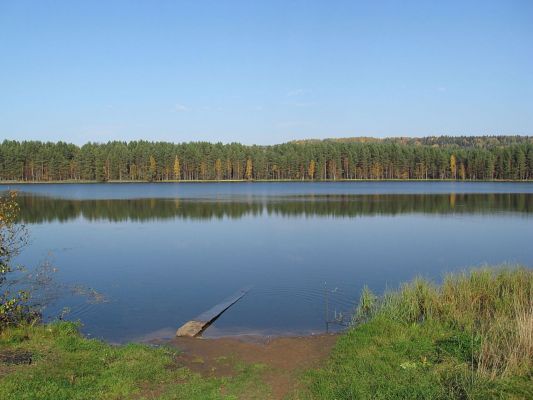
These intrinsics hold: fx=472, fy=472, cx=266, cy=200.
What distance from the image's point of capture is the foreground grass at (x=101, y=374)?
7.84m

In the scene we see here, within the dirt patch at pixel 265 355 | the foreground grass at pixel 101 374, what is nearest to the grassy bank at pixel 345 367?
the foreground grass at pixel 101 374

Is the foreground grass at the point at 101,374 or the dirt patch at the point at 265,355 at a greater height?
the foreground grass at the point at 101,374

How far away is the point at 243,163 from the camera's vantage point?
143750 millimetres

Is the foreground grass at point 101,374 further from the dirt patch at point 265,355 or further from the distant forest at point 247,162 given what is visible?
the distant forest at point 247,162

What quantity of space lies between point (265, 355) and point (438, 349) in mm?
3739

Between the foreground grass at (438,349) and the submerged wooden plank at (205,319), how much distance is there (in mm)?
4145

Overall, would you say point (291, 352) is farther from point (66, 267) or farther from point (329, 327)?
point (66, 267)

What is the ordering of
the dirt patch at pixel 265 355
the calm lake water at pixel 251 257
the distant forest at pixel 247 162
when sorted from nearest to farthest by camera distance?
the dirt patch at pixel 265 355 → the calm lake water at pixel 251 257 → the distant forest at pixel 247 162

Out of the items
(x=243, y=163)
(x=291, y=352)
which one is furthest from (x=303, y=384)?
(x=243, y=163)

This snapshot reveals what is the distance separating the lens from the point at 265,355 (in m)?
10.8

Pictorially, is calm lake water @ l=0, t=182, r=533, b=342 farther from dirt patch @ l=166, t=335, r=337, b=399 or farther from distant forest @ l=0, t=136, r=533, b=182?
distant forest @ l=0, t=136, r=533, b=182

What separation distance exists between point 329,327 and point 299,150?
139 m

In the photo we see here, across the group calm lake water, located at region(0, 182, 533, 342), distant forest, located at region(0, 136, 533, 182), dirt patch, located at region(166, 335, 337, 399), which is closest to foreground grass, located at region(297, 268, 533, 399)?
dirt patch, located at region(166, 335, 337, 399)

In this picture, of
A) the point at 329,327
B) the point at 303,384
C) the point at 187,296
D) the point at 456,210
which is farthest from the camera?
the point at 456,210
